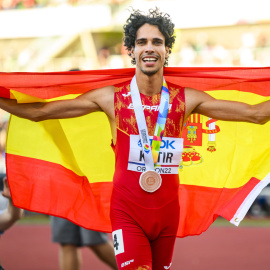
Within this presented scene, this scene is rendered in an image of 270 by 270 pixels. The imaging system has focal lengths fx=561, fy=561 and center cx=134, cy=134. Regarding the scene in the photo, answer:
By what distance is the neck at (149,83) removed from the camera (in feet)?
13.3

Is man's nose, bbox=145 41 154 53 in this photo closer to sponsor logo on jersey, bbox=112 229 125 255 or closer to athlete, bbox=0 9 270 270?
athlete, bbox=0 9 270 270

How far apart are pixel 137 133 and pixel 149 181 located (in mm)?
353

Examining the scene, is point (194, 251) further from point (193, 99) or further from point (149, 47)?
point (149, 47)

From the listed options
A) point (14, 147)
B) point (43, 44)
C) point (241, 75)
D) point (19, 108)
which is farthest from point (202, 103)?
point (43, 44)

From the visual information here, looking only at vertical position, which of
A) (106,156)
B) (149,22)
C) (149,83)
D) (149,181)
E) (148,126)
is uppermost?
(149,22)

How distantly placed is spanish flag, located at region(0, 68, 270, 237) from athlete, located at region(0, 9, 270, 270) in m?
0.54

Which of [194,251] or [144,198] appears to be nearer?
[144,198]

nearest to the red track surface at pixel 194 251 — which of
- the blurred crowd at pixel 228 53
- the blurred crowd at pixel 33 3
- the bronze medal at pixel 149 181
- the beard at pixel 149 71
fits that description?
the bronze medal at pixel 149 181

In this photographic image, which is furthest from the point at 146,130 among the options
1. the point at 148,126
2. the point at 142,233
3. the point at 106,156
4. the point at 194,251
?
the point at 194,251

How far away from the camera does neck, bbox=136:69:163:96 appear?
13.3 ft

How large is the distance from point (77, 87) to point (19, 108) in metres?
0.62

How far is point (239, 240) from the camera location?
10.4 metres

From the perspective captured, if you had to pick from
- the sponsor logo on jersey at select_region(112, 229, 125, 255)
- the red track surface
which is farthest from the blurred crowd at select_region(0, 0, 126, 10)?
the sponsor logo on jersey at select_region(112, 229, 125, 255)

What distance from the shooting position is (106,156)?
4.99m
